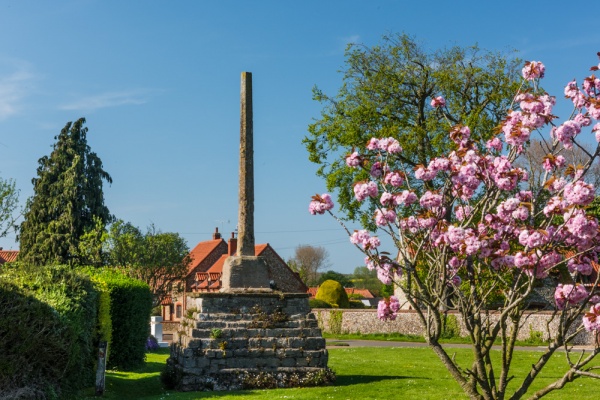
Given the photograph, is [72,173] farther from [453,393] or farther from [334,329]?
[453,393]

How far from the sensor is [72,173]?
51000 mm

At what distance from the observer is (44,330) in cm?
Result: 1295

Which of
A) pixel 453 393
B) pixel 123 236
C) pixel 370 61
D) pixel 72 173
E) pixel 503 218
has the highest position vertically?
pixel 370 61

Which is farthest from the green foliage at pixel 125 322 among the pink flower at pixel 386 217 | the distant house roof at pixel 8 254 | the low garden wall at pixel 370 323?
the distant house roof at pixel 8 254

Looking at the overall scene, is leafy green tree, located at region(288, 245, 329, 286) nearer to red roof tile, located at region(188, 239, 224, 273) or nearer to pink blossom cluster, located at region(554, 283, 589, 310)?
red roof tile, located at region(188, 239, 224, 273)

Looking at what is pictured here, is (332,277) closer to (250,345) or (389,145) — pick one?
(250,345)

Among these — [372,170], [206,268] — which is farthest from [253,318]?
[206,268]

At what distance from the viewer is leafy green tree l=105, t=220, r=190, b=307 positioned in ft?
161

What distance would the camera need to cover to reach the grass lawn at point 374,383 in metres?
14.6

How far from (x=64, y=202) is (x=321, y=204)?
147 ft

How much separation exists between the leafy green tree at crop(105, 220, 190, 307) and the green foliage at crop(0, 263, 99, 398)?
3255 cm

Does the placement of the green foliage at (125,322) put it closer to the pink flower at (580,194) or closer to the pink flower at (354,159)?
the pink flower at (354,159)

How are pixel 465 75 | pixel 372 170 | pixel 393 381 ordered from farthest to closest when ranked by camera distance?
pixel 465 75
pixel 393 381
pixel 372 170

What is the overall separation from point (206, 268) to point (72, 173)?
54.9 ft
